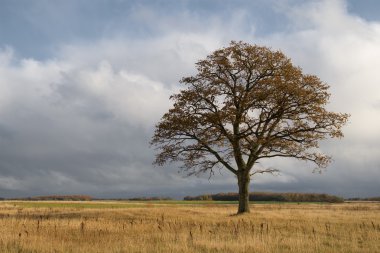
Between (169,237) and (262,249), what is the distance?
15.1 ft

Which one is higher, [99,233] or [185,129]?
[185,129]

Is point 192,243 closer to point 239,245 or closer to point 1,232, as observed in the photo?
point 239,245

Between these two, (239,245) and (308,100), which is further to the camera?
(308,100)

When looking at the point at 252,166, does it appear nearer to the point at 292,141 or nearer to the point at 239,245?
the point at 292,141

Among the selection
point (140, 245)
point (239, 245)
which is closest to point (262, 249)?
point (239, 245)

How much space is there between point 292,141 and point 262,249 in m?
27.3

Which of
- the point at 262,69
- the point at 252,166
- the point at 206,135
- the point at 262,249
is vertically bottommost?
the point at 262,249

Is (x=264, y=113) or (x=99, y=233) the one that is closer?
(x=99, y=233)

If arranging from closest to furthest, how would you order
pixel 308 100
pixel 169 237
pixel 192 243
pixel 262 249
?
pixel 262 249 → pixel 192 243 → pixel 169 237 → pixel 308 100

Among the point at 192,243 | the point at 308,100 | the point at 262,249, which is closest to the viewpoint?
the point at 262,249

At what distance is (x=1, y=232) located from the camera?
19.9 meters

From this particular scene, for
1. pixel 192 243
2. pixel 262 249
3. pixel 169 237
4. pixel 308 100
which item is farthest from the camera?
pixel 308 100

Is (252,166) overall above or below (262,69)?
below

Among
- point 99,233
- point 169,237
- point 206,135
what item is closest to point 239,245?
point 169,237
